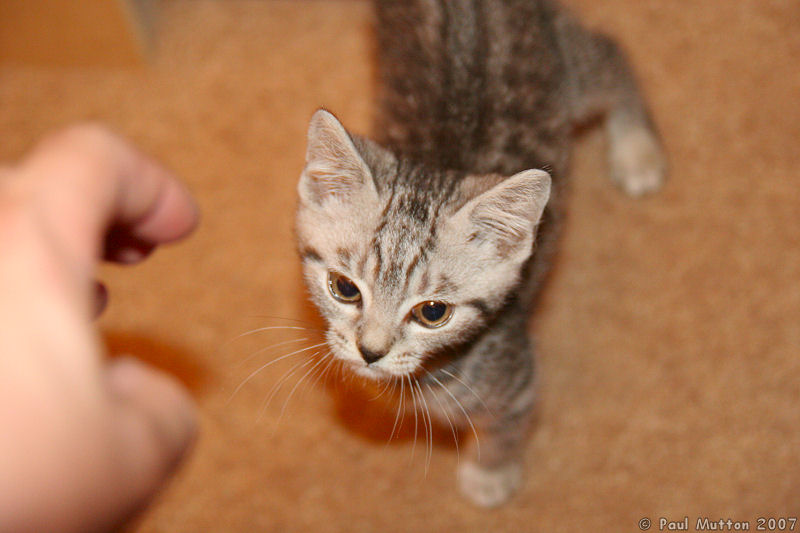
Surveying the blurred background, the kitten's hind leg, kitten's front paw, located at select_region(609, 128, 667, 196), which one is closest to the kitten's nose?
the blurred background

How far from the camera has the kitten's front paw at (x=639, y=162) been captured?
108 inches

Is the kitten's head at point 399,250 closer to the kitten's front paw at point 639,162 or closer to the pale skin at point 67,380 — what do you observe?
the pale skin at point 67,380

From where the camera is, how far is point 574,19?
266 centimetres

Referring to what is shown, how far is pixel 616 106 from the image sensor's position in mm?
2787

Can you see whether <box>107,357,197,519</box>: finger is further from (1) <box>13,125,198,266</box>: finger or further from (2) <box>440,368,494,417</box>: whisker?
(2) <box>440,368,494,417</box>: whisker

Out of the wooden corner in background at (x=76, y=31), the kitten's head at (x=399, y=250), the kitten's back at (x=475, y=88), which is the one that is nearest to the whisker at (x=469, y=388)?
the kitten's head at (x=399, y=250)

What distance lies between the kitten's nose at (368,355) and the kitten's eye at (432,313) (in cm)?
14

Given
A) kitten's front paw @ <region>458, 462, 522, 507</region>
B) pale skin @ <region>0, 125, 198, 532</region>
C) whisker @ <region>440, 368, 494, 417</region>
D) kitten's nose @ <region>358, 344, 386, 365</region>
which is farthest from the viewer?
kitten's front paw @ <region>458, 462, 522, 507</region>

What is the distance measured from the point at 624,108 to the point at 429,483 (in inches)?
66.7

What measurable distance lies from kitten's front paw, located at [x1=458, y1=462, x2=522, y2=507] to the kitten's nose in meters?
0.87

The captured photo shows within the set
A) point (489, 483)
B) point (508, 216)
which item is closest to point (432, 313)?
point (508, 216)

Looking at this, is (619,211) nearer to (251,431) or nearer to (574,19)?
(574,19)

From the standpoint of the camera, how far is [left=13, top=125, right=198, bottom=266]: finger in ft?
2.10

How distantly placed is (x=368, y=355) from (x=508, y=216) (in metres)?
0.48
